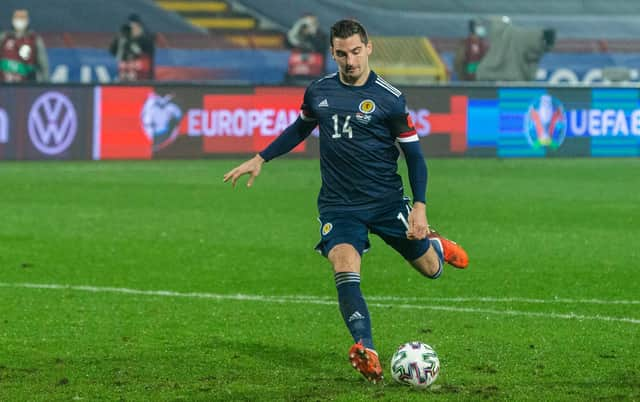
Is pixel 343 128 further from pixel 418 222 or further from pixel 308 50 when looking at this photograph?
pixel 308 50

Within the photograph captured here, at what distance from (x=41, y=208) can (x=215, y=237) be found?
3.39 meters

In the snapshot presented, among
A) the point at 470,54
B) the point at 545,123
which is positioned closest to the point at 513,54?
the point at 470,54

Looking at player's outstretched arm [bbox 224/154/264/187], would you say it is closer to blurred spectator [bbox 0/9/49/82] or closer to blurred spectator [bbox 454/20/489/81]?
blurred spectator [bbox 0/9/49/82]

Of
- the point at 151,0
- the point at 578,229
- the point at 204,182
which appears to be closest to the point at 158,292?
the point at 578,229

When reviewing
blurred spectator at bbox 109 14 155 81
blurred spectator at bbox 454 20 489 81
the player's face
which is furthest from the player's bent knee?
blurred spectator at bbox 454 20 489 81

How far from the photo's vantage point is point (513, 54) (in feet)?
92.3

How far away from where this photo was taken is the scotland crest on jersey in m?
23.7

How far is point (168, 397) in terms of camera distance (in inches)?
269

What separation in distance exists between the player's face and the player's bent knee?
893 millimetres

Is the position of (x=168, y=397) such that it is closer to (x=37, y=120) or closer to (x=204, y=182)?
(x=204, y=182)

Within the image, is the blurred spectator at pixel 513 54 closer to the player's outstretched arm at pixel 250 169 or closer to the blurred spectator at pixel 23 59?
the blurred spectator at pixel 23 59

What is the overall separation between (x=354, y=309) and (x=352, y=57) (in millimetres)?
1312

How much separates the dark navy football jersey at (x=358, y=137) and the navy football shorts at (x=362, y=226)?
0.15ft

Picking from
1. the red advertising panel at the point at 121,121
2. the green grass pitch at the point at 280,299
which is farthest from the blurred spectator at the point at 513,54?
the green grass pitch at the point at 280,299
